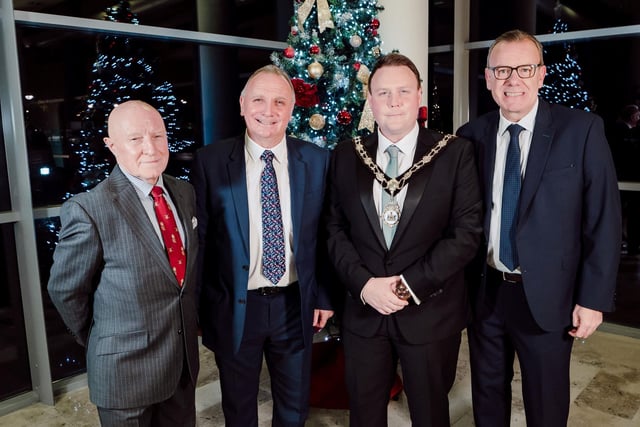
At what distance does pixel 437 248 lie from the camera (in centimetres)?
182

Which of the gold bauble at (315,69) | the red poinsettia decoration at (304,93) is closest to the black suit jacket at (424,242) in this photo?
the red poinsettia decoration at (304,93)

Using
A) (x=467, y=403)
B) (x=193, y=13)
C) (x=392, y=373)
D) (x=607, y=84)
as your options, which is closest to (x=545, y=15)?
(x=607, y=84)

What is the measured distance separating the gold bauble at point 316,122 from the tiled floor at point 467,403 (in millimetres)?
1584

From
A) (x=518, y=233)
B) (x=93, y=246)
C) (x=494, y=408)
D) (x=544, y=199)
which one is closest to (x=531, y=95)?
(x=544, y=199)

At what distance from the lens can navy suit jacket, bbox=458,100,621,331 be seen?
6.01ft

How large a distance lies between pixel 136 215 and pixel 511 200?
4.22 feet

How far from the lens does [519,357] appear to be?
2.01 m

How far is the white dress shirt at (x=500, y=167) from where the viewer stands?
195cm

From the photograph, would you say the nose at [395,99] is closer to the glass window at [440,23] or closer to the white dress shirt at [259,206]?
the white dress shirt at [259,206]

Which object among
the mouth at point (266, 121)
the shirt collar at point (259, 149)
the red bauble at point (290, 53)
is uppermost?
the red bauble at point (290, 53)

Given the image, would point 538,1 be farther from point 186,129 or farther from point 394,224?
point 394,224

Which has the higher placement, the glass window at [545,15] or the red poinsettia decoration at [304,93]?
the glass window at [545,15]

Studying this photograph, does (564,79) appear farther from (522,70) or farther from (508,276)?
(508,276)

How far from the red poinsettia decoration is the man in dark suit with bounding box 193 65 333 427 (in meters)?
1.09
